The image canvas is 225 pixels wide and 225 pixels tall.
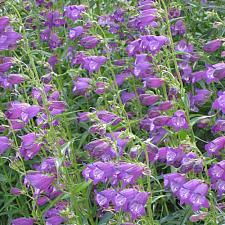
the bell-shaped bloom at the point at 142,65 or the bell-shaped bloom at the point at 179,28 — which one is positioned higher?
the bell-shaped bloom at the point at 142,65

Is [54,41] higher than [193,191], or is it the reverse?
[193,191]

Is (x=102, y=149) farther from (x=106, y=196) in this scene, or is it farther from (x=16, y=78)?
(x=16, y=78)

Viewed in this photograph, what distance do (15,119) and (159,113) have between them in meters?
0.95

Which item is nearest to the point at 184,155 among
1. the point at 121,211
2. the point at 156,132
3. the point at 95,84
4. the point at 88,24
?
the point at 121,211

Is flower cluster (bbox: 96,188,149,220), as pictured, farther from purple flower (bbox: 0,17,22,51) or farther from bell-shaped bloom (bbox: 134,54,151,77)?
purple flower (bbox: 0,17,22,51)

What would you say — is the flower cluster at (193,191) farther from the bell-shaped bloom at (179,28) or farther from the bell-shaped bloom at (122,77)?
the bell-shaped bloom at (179,28)

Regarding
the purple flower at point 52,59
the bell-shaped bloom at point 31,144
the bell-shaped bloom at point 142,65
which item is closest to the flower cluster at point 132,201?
the bell-shaped bloom at point 31,144

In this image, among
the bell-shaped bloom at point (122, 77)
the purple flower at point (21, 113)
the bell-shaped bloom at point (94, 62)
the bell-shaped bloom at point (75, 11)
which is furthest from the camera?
the bell-shaped bloom at point (122, 77)

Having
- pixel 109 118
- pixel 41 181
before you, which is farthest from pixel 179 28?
pixel 41 181

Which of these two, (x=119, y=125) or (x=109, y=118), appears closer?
(x=109, y=118)

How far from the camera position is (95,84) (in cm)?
452

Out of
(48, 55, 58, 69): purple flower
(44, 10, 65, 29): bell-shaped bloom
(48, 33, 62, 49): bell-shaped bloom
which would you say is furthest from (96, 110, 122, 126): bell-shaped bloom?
(44, 10, 65, 29): bell-shaped bloom

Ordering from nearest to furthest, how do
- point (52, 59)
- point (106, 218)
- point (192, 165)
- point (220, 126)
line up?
point (192, 165) → point (220, 126) → point (106, 218) → point (52, 59)

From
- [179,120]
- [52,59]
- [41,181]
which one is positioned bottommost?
[52,59]
